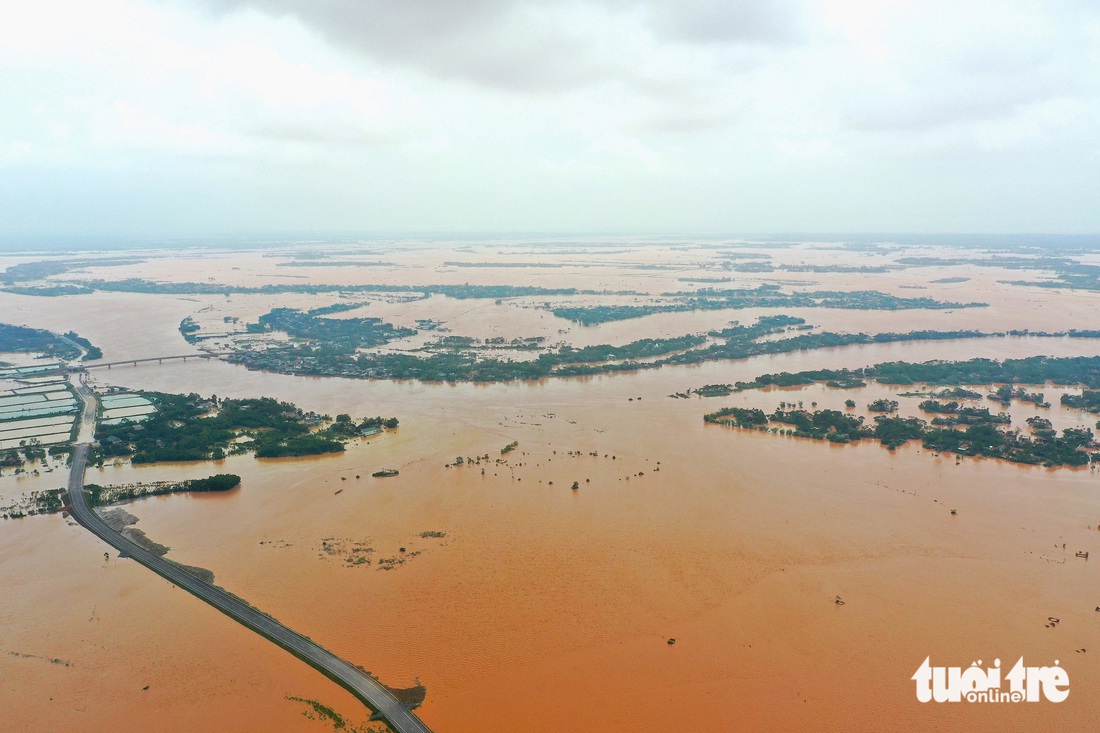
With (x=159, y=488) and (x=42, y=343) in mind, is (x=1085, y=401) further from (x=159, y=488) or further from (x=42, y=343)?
(x=42, y=343)

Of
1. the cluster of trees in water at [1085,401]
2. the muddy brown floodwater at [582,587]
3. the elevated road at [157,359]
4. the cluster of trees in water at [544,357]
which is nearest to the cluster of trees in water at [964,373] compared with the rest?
the cluster of trees in water at [1085,401]

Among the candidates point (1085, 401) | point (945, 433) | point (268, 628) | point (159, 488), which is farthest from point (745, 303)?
point (268, 628)

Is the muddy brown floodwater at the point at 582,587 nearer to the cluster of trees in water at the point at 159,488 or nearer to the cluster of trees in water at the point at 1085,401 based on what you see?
the cluster of trees in water at the point at 159,488

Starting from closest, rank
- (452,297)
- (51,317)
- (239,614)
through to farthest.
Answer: (239,614) < (51,317) < (452,297)

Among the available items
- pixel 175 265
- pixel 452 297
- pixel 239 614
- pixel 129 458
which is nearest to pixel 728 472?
pixel 239 614

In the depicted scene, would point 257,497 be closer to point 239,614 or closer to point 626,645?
point 239,614

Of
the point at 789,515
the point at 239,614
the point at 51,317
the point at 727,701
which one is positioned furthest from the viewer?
the point at 51,317
